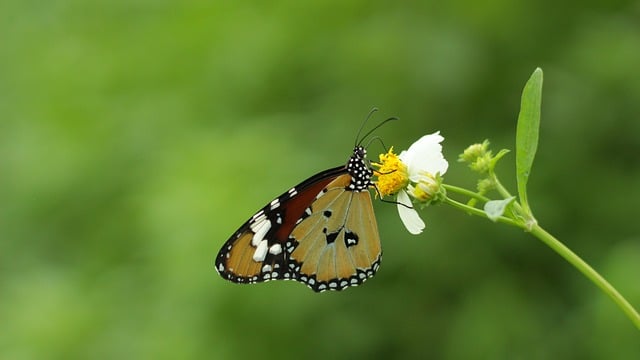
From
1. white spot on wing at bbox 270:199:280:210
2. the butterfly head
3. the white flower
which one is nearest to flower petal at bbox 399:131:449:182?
the white flower

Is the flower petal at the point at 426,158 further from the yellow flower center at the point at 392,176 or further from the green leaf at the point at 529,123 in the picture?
the green leaf at the point at 529,123

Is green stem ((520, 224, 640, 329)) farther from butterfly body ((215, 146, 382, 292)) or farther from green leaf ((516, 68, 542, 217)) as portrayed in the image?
butterfly body ((215, 146, 382, 292))

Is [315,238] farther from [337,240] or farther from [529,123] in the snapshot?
[529,123]

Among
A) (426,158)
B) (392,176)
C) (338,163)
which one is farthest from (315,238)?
(338,163)

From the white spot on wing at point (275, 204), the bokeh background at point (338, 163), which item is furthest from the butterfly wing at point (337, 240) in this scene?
the bokeh background at point (338, 163)

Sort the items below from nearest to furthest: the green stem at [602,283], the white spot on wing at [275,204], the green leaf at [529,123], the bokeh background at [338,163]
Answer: the green stem at [602,283] < the green leaf at [529,123] < the white spot on wing at [275,204] < the bokeh background at [338,163]

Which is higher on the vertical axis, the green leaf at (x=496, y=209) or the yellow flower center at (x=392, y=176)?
the yellow flower center at (x=392, y=176)
